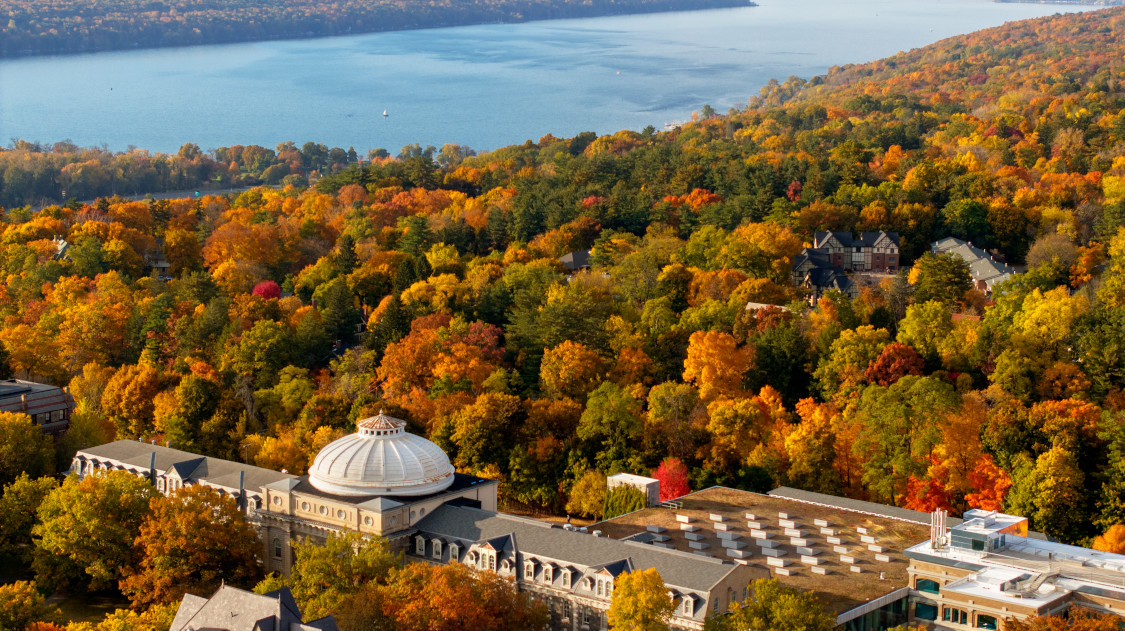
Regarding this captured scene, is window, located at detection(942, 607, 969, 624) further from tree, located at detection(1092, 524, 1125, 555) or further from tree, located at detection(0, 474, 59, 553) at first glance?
tree, located at detection(0, 474, 59, 553)

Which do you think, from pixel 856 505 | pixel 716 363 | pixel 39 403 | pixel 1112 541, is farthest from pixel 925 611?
pixel 39 403

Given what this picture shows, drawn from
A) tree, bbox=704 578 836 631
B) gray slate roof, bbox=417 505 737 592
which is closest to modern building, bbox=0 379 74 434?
gray slate roof, bbox=417 505 737 592

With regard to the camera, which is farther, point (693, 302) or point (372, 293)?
point (372, 293)

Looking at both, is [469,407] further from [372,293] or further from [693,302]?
[372,293]

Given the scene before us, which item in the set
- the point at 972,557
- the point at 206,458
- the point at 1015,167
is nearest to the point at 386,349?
the point at 206,458

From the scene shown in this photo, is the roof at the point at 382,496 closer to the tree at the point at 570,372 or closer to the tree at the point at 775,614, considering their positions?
the tree at the point at 570,372

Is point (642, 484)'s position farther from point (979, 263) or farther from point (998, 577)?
point (979, 263)
